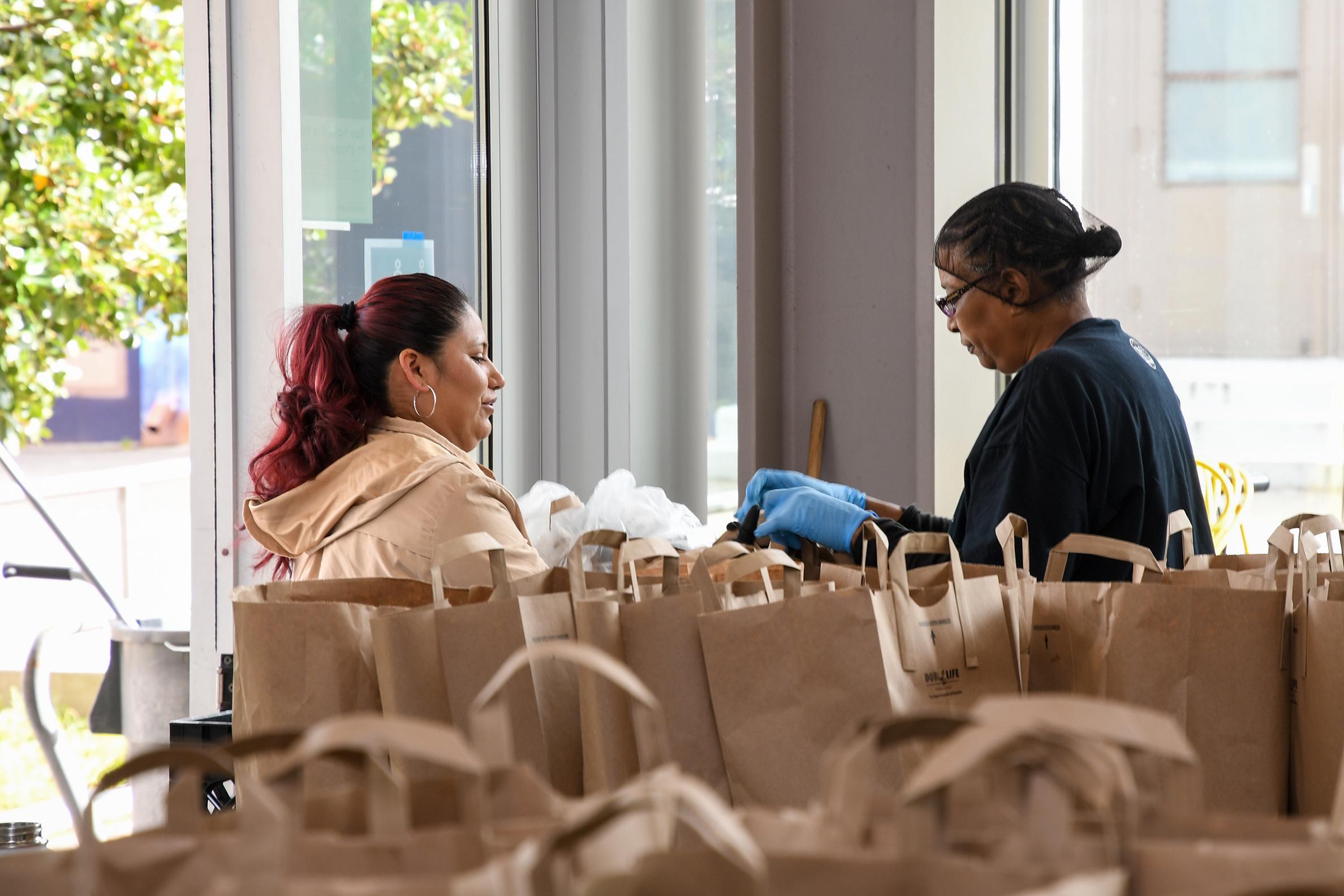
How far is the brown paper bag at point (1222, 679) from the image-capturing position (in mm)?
1064

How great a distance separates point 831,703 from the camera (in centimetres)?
99

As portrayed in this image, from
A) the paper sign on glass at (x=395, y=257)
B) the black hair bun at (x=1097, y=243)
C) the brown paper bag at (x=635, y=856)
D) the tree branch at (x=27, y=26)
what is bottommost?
the brown paper bag at (x=635, y=856)

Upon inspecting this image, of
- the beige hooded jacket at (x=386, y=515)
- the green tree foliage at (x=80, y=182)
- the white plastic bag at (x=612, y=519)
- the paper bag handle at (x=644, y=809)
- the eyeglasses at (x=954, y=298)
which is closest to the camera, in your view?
the paper bag handle at (x=644, y=809)

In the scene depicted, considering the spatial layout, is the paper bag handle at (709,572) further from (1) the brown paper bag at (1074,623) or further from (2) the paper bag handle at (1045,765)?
(2) the paper bag handle at (1045,765)

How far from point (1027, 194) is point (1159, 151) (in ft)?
3.60

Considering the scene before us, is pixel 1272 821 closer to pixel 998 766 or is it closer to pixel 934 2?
pixel 998 766

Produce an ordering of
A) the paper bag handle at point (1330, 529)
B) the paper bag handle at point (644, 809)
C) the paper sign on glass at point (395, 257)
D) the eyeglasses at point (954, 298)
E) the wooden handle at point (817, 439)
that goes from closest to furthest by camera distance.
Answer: the paper bag handle at point (644, 809) < the paper bag handle at point (1330, 529) < the eyeglasses at point (954, 298) < the paper sign on glass at point (395, 257) < the wooden handle at point (817, 439)

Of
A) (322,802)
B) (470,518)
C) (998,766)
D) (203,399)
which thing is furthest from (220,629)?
(998,766)

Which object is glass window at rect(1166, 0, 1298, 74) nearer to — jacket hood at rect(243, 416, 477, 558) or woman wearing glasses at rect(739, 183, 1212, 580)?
woman wearing glasses at rect(739, 183, 1212, 580)

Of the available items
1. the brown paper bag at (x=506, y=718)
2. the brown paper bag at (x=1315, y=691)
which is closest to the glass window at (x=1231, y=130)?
the brown paper bag at (x=1315, y=691)

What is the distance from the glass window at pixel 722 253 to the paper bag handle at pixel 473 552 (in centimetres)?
190

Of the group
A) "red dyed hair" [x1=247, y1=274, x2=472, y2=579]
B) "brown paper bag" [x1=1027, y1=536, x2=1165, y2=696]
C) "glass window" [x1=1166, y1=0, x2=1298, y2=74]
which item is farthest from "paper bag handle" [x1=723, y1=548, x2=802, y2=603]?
"glass window" [x1=1166, y1=0, x2=1298, y2=74]

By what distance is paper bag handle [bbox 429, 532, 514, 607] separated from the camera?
1.04 metres

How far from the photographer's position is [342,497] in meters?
1.88
